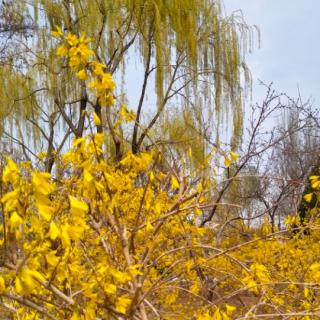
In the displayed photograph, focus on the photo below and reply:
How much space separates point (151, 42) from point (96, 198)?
6.96 metres

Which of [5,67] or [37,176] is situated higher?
[5,67]

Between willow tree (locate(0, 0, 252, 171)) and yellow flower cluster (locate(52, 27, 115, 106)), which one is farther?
willow tree (locate(0, 0, 252, 171))

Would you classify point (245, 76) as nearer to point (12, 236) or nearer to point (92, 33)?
point (92, 33)

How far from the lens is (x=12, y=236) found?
1.60 metres

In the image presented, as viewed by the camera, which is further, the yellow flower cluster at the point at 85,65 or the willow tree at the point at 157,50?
the willow tree at the point at 157,50

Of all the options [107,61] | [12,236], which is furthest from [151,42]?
[12,236]

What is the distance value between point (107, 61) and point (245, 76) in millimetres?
2441

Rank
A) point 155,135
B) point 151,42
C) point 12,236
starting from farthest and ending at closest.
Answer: point 155,135 → point 151,42 → point 12,236

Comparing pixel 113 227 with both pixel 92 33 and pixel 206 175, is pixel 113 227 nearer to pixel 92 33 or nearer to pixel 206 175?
pixel 206 175

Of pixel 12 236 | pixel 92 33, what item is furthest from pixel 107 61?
pixel 12 236

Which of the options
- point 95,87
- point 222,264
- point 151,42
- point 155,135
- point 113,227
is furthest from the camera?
point 155,135

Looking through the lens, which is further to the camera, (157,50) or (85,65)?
(157,50)

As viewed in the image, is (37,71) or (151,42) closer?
(151,42)

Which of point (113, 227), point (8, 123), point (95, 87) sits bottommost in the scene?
point (113, 227)
